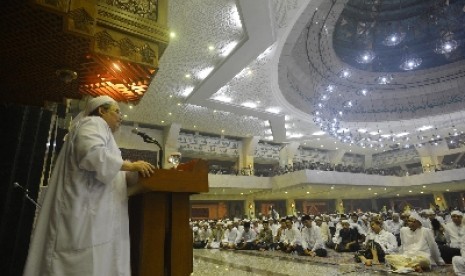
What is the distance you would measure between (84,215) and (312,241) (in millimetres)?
6674

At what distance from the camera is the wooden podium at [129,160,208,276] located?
149cm

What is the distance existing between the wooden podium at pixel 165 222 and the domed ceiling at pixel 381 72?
390 inches

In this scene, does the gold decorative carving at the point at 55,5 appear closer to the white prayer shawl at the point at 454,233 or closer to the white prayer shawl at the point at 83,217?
the white prayer shawl at the point at 83,217

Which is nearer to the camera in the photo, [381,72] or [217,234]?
[217,234]

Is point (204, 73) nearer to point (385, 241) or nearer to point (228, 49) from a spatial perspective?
point (228, 49)

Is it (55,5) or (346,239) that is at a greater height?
(55,5)

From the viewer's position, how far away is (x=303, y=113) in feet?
51.8

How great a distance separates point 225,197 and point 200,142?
446 cm

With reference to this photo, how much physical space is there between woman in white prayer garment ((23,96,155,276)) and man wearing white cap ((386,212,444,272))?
436 cm

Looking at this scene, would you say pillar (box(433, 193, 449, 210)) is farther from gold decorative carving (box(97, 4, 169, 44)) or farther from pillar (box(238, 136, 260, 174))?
gold decorative carving (box(97, 4, 169, 44))

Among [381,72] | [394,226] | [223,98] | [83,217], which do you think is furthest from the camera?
[381,72]

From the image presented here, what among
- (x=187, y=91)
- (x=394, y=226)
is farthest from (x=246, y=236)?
(x=187, y=91)

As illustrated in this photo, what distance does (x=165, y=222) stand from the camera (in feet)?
5.24

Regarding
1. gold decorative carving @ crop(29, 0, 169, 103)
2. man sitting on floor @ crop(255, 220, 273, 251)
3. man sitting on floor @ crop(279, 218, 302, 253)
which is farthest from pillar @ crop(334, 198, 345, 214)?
gold decorative carving @ crop(29, 0, 169, 103)
